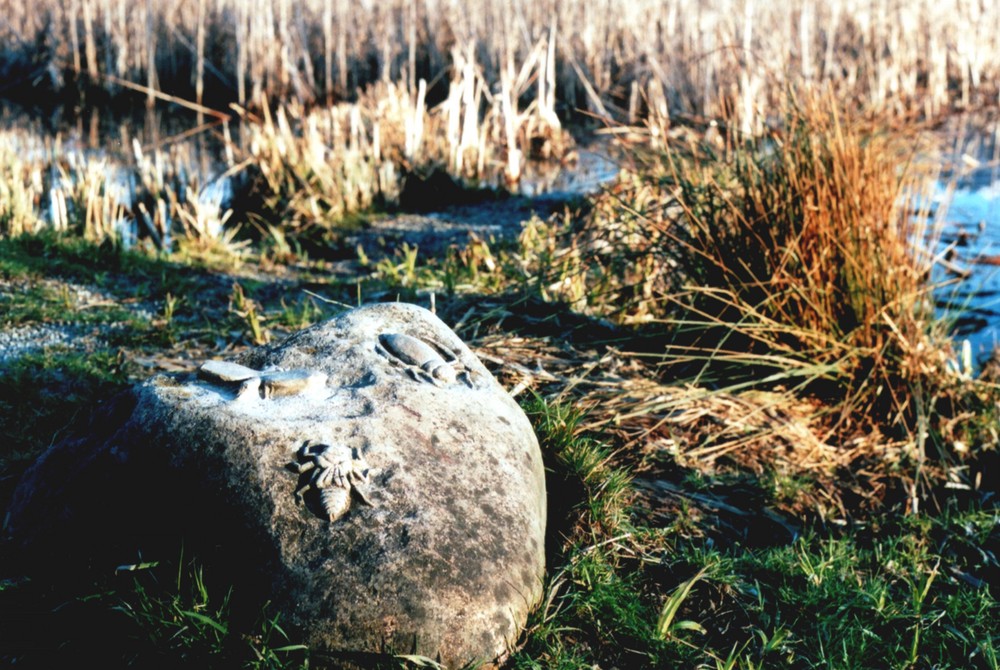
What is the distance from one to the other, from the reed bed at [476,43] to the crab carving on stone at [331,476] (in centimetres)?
872

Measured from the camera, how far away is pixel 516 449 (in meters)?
2.44

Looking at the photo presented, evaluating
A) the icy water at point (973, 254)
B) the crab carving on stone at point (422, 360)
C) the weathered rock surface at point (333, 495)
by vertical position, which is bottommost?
the icy water at point (973, 254)

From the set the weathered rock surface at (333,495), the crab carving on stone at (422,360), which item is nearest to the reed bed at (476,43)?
the crab carving on stone at (422,360)

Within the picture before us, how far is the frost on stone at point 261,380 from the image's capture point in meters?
2.39

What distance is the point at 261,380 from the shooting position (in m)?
2.42

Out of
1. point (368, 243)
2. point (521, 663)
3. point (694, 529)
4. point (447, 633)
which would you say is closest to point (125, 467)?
point (447, 633)

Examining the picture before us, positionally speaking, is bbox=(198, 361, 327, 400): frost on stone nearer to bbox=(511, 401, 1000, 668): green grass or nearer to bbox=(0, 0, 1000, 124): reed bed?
bbox=(511, 401, 1000, 668): green grass

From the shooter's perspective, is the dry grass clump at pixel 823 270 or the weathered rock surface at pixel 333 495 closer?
the weathered rock surface at pixel 333 495

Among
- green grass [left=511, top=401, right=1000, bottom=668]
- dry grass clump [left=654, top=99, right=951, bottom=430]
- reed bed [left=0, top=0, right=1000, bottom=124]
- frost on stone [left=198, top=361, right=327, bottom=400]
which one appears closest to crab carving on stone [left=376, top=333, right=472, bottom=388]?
frost on stone [left=198, top=361, right=327, bottom=400]

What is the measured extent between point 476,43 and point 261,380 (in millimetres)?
9593

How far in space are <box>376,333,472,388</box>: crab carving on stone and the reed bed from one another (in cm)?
812

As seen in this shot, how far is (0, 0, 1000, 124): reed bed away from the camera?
10750 millimetres

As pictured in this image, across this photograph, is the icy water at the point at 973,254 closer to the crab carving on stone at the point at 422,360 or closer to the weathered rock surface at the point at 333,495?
the crab carving on stone at the point at 422,360

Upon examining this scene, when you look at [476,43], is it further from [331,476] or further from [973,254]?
[331,476]
